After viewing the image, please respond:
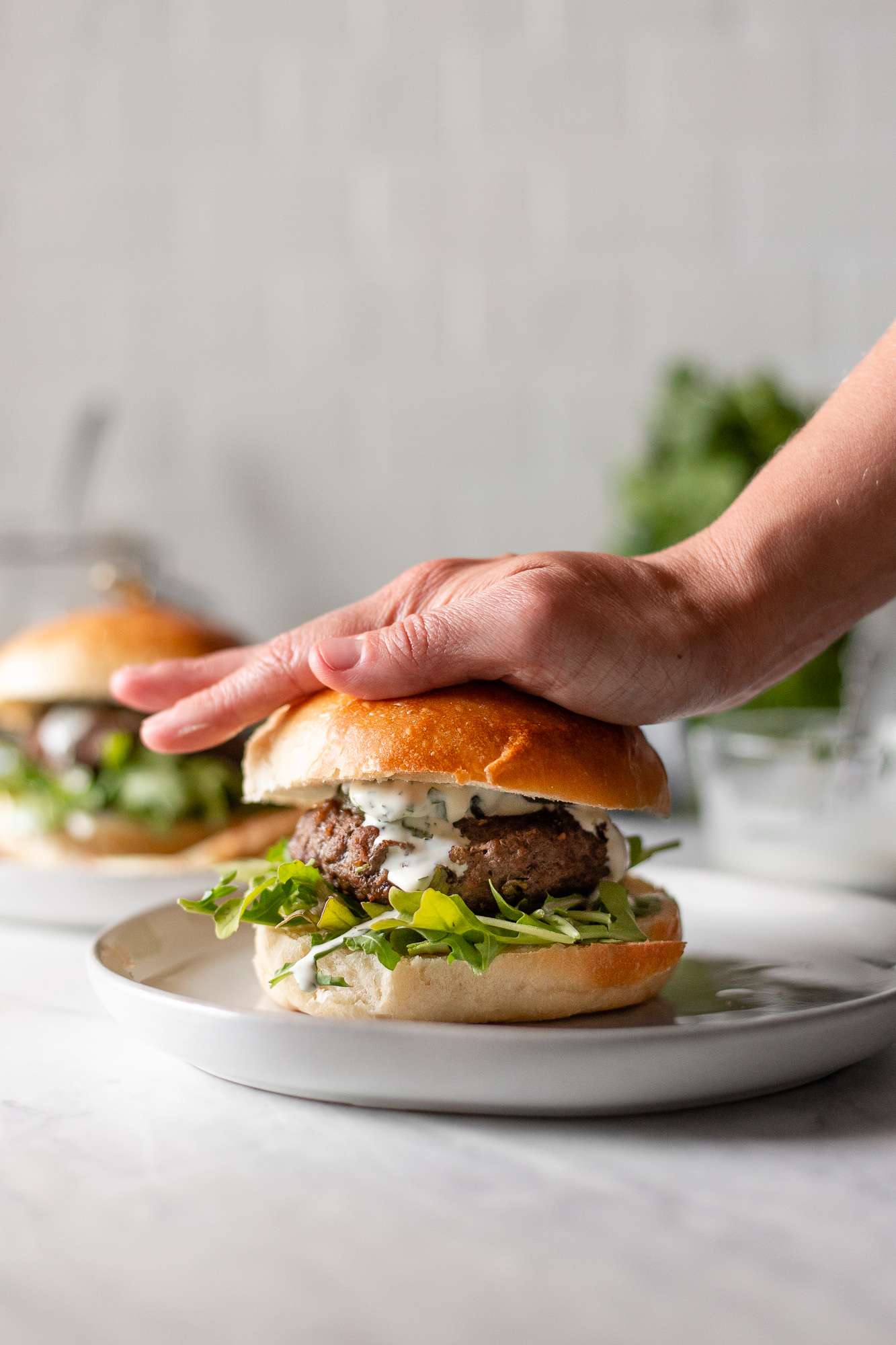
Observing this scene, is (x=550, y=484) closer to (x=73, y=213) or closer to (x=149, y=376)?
(x=149, y=376)

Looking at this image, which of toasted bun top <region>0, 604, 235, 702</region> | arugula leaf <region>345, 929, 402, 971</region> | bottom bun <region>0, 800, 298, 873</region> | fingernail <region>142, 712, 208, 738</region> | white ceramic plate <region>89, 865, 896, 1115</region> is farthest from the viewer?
toasted bun top <region>0, 604, 235, 702</region>

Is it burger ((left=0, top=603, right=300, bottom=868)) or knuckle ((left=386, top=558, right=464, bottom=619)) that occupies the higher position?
knuckle ((left=386, top=558, right=464, bottom=619))

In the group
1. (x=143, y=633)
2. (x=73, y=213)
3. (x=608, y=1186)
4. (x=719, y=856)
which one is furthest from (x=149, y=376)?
(x=608, y=1186)

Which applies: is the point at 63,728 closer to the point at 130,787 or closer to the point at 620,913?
the point at 130,787

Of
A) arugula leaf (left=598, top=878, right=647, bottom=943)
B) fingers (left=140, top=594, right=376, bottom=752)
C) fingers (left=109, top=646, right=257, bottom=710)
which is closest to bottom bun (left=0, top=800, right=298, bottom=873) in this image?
fingers (left=109, top=646, right=257, bottom=710)

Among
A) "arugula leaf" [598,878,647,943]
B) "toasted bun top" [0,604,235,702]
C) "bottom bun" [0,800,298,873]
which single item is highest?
"toasted bun top" [0,604,235,702]

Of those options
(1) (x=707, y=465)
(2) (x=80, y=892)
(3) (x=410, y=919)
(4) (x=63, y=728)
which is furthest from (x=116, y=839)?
(1) (x=707, y=465)

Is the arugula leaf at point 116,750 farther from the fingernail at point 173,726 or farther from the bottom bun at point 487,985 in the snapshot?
the bottom bun at point 487,985

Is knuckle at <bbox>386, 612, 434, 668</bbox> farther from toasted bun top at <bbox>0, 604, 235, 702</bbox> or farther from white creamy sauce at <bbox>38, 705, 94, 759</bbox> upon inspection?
white creamy sauce at <bbox>38, 705, 94, 759</bbox>
